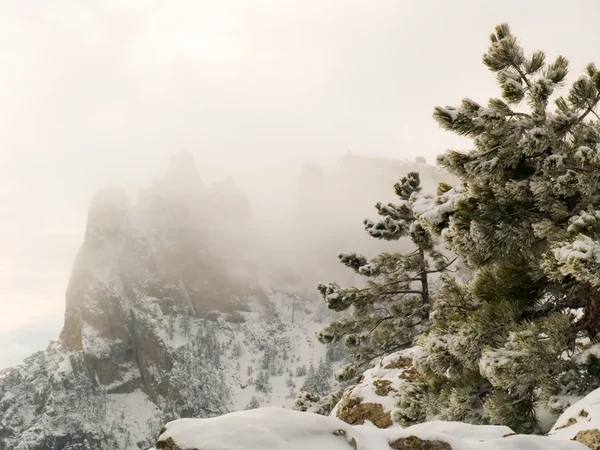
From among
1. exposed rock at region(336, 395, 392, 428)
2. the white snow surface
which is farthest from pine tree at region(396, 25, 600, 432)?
exposed rock at region(336, 395, 392, 428)

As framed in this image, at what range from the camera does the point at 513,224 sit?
659cm

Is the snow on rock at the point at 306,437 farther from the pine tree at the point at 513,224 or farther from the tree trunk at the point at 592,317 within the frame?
the tree trunk at the point at 592,317

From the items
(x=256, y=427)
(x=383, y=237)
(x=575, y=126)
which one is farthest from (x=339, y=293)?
(x=256, y=427)

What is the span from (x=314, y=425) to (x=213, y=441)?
955 millimetres

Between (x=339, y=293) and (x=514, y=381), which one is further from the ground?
(x=339, y=293)

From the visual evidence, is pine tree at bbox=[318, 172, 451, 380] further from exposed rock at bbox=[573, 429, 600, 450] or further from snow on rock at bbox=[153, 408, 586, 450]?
snow on rock at bbox=[153, 408, 586, 450]

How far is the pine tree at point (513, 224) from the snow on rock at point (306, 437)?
184 centimetres

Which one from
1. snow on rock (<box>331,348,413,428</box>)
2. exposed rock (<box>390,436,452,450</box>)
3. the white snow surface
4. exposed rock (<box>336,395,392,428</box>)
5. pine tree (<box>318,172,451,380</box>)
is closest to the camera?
exposed rock (<box>390,436,452,450</box>)

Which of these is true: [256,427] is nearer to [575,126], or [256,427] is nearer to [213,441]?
[213,441]

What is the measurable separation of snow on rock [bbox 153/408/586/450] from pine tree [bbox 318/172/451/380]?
8.68 metres

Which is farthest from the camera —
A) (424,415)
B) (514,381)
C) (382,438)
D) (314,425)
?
(424,415)

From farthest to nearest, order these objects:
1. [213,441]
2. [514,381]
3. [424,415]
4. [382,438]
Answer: [424,415] → [514,381] → [382,438] → [213,441]

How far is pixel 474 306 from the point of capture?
7457mm

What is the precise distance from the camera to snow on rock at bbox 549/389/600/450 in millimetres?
4145
